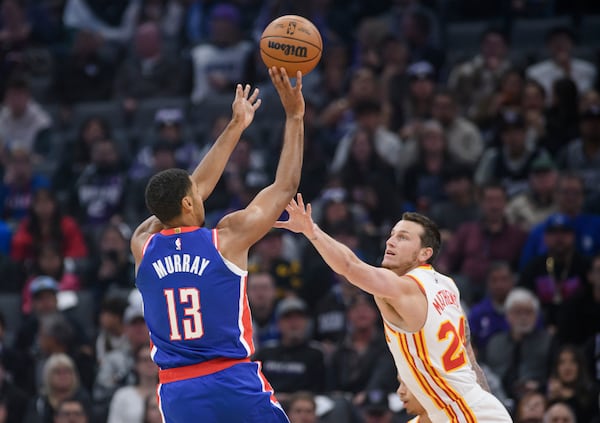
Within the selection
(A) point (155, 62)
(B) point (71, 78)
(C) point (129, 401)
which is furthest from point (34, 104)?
(C) point (129, 401)

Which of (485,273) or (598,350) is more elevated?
(485,273)

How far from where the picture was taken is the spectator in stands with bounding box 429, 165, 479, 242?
12977 millimetres

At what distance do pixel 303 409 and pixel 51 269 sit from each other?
4.37 metres

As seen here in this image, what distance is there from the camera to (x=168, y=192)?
6.60 m

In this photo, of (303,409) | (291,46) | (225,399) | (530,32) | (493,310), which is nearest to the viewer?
(225,399)

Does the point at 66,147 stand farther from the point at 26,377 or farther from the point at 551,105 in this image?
the point at 551,105

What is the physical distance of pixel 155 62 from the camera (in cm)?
1645

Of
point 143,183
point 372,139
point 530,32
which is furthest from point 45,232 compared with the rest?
point 530,32

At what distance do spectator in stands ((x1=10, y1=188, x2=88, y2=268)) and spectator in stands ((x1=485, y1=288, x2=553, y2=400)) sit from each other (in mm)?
5548

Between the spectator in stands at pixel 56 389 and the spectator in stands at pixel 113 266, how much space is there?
1.92 m

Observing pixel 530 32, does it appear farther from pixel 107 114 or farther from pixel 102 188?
pixel 102 188

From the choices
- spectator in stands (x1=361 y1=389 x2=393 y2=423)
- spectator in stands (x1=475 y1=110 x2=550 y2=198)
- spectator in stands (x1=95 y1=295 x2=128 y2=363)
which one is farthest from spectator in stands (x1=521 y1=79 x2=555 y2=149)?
spectator in stands (x1=95 y1=295 x2=128 y2=363)

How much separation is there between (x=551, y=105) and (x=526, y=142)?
86 centimetres

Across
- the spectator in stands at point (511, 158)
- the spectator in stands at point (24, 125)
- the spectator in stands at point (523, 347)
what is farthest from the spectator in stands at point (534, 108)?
the spectator in stands at point (24, 125)
